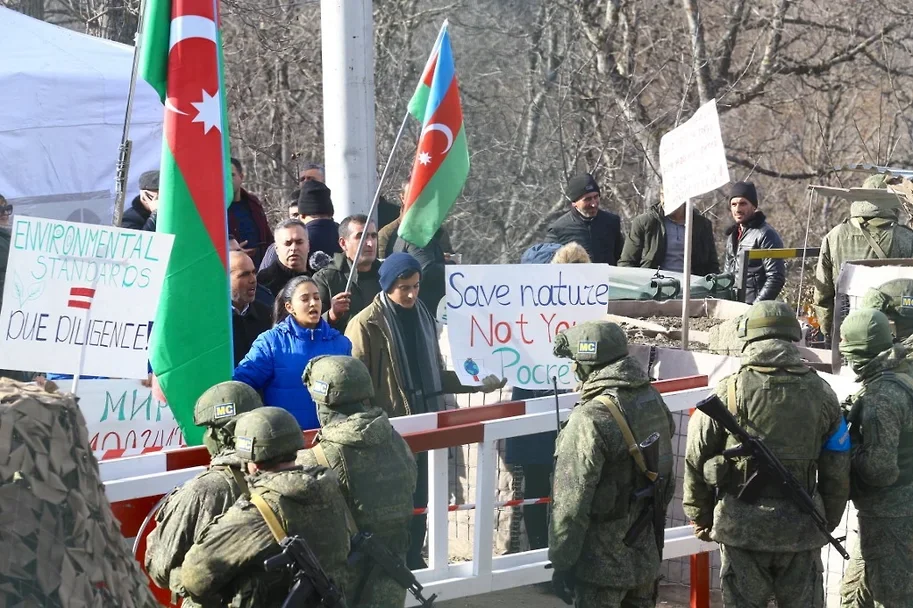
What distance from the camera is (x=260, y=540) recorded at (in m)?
4.16

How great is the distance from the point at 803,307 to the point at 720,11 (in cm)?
637

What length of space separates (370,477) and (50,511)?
2747 millimetres

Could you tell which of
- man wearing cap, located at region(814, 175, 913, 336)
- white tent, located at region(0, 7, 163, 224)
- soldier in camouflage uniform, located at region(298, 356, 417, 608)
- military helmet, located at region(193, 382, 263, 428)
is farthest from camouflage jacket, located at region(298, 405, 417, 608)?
white tent, located at region(0, 7, 163, 224)

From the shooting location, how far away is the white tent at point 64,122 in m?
11.6

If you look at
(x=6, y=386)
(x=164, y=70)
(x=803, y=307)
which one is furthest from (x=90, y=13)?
(x=6, y=386)

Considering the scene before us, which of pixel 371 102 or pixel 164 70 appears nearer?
pixel 164 70

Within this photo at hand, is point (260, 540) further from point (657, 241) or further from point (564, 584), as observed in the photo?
point (657, 241)

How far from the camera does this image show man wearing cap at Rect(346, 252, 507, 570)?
7.21 meters

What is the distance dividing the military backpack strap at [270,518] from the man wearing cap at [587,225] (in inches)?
245

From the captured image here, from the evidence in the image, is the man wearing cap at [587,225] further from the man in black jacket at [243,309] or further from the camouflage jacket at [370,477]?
the camouflage jacket at [370,477]

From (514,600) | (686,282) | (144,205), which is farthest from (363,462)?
(144,205)

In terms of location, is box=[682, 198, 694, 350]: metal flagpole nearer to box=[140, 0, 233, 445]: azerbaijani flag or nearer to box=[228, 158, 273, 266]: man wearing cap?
box=[140, 0, 233, 445]: azerbaijani flag

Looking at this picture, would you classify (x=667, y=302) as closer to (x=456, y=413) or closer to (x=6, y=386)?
(x=456, y=413)

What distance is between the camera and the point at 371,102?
10.1 meters
